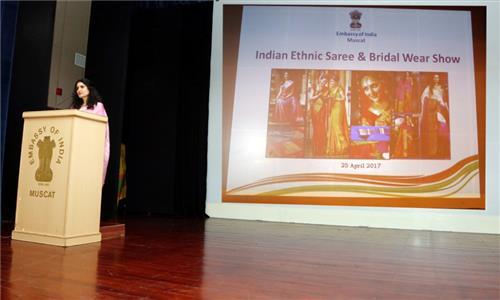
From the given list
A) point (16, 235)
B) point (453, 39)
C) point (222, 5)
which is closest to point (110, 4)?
point (222, 5)

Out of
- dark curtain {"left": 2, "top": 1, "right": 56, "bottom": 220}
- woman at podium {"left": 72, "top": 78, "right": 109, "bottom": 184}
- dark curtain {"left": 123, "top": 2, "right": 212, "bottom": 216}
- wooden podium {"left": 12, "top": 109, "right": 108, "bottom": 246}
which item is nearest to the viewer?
wooden podium {"left": 12, "top": 109, "right": 108, "bottom": 246}

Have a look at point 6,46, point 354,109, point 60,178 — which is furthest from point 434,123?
point 6,46

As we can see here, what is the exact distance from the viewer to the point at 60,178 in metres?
2.34

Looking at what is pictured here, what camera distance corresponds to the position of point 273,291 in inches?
60.8

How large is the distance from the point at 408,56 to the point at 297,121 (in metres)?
1.42

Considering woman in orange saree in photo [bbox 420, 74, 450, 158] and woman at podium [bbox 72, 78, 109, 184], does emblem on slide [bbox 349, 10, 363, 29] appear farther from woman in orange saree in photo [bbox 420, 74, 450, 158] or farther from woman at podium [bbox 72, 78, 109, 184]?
woman at podium [bbox 72, 78, 109, 184]

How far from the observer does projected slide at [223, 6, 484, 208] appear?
13.9ft

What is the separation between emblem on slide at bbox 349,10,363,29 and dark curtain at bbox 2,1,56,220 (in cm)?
314

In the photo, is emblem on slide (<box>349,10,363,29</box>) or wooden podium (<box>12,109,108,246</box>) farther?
emblem on slide (<box>349,10,363,29</box>)

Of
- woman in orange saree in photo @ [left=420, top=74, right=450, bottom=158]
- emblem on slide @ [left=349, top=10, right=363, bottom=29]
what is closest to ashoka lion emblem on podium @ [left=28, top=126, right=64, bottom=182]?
emblem on slide @ [left=349, top=10, right=363, bottom=29]

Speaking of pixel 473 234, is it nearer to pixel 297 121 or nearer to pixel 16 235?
pixel 297 121

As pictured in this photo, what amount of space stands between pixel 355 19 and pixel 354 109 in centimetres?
105

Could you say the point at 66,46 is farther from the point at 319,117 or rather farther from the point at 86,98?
the point at 319,117

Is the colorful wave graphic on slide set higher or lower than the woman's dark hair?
lower
